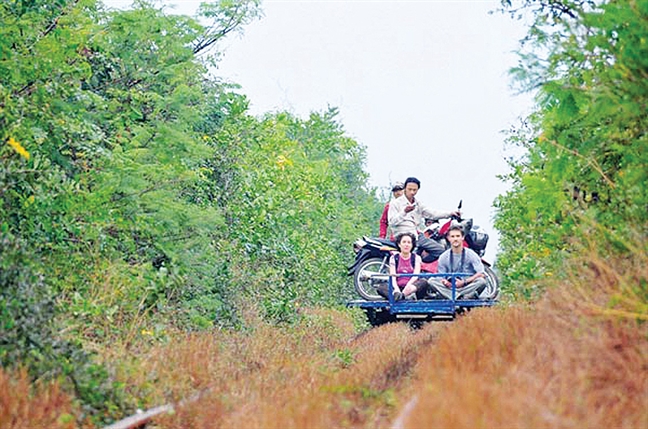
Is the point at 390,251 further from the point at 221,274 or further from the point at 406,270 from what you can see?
the point at 221,274

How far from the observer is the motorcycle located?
16578mm

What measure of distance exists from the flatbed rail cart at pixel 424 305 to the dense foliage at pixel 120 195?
275 centimetres

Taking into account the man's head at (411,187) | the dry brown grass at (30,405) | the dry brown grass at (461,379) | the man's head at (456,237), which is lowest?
the dry brown grass at (30,405)

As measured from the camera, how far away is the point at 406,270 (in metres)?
16.1

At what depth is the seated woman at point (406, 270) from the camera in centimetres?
1571

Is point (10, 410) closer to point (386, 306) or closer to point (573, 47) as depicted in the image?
point (573, 47)

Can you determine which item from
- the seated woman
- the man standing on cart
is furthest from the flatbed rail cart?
the man standing on cart

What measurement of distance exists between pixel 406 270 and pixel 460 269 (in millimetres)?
1105

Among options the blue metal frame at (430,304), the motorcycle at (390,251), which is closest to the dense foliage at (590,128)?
the blue metal frame at (430,304)

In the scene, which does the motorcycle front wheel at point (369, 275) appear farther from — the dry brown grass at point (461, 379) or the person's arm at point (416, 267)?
the dry brown grass at point (461, 379)

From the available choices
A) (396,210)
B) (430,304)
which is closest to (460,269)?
(430,304)

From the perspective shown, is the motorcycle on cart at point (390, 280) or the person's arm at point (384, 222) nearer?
the motorcycle on cart at point (390, 280)

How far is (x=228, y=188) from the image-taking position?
20.2m

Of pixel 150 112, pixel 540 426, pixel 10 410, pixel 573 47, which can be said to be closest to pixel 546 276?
pixel 573 47
